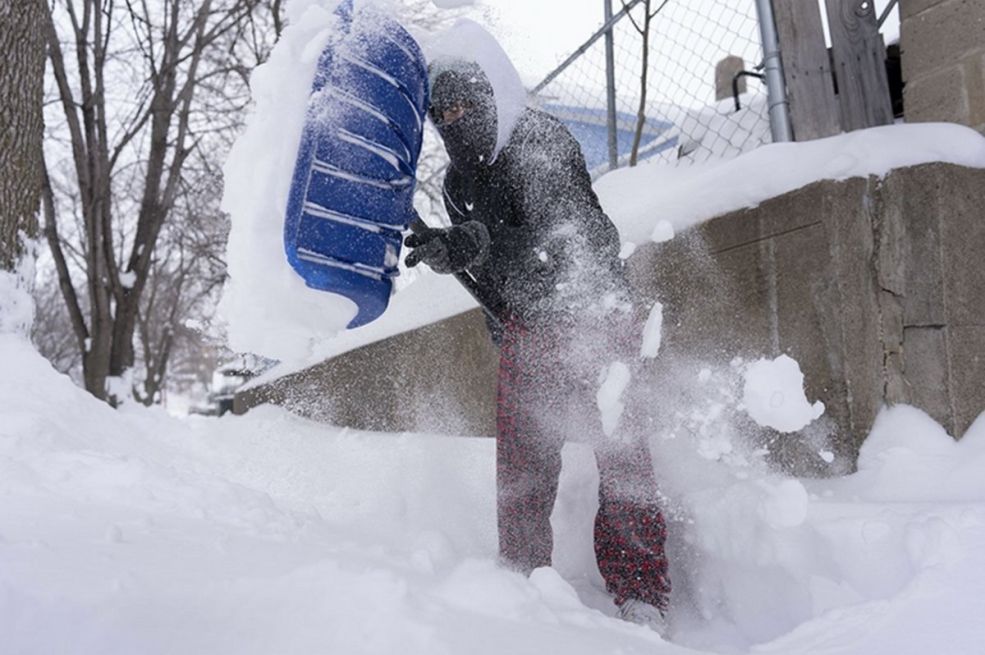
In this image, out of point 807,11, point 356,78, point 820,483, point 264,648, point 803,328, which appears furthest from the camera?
point 807,11

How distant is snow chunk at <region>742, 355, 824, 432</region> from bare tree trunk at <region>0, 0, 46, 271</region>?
3.51 meters

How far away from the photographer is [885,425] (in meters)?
2.15

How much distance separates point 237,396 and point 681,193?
6.50 m

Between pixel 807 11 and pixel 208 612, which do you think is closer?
pixel 208 612

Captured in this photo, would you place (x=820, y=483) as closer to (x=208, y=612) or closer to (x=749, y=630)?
(x=749, y=630)

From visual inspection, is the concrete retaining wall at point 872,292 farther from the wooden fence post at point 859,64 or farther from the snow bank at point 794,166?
the wooden fence post at point 859,64

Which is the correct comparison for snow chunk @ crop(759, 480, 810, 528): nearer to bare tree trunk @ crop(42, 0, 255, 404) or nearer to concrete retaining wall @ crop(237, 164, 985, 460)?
concrete retaining wall @ crop(237, 164, 985, 460)

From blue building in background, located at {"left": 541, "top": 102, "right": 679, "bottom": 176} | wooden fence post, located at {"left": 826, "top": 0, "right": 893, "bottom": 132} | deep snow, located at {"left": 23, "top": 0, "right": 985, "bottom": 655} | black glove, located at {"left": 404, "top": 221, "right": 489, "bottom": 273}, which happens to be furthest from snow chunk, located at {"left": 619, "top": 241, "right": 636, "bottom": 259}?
blue building in background, located at {"left": 541, "top": 102, "right": 679, "bottom": 176}

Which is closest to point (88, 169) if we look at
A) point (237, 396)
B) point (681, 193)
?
point (237, 396)

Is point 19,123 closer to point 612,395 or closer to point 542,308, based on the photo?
point 542,308

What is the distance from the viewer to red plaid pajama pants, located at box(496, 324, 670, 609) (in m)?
2.02

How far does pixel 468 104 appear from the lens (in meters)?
2.05

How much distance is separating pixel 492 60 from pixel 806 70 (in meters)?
1.35

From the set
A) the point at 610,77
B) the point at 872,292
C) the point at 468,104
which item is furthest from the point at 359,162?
the point at 610,77
